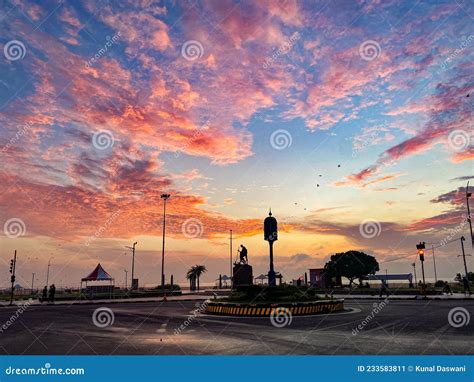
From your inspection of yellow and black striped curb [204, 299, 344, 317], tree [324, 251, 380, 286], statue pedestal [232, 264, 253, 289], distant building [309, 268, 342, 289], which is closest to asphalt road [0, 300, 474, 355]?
yellow and black striped curb [204, 299, 344, 317]

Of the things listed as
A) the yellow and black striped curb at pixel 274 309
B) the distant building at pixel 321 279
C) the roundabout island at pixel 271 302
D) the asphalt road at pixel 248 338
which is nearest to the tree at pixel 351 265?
the distant building at pixel 321 279

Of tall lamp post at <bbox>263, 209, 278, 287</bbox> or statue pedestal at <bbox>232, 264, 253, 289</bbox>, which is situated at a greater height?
tall lamp post at <bbox>263, 209, 278, 287</bbox>

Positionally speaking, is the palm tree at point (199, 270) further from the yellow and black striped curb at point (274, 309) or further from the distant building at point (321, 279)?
the yellow and black striped curb at point (274, 309)

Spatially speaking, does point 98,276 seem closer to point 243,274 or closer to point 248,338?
point 243,274

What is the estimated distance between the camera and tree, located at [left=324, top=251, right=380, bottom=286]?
8600 cm

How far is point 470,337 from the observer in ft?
43.3

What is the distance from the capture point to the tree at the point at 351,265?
86.0 m

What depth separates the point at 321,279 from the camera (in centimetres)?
8675

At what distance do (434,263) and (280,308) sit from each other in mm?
89646

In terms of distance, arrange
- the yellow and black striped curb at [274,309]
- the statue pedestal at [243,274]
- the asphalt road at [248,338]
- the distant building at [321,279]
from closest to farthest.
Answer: the asphalt road at [248,338]
the yellow and black striped curb at [274,309]
the statue pedestal at [243,274]
the distant building at [321,279]

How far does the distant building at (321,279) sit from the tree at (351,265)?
56.4 inches

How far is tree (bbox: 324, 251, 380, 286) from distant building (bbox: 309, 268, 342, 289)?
4.70ft

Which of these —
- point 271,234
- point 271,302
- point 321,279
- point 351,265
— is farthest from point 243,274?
point 351,265

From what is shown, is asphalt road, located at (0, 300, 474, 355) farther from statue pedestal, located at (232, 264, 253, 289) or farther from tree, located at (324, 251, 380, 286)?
tree, located at (324, 251, 380, 286)
